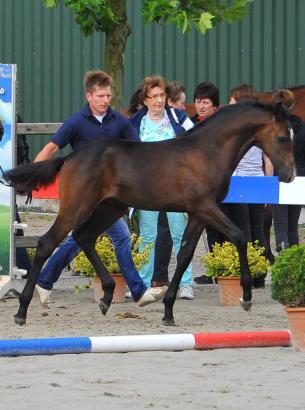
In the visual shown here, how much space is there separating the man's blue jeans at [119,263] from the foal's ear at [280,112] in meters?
1.80

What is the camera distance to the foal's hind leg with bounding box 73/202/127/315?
10.7 metres

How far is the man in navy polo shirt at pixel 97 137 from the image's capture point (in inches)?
428

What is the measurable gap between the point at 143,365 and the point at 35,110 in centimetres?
1426

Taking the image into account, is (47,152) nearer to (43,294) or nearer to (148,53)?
(43,294)

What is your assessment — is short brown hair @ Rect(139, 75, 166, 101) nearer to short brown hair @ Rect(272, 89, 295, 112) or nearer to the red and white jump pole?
short brown hair @ Rect(272, 89, 295, 112)

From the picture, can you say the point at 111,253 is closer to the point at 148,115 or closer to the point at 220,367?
the point at 148,115

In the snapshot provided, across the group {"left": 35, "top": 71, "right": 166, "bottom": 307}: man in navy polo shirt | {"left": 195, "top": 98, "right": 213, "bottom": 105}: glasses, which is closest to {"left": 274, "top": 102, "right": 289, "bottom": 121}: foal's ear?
{"left": 35, "top": 71, "right": 166, "bottom": 307}: man in navy polo shirt

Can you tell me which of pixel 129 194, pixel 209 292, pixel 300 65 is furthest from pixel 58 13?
pixel 129 194

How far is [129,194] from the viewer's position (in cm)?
1039

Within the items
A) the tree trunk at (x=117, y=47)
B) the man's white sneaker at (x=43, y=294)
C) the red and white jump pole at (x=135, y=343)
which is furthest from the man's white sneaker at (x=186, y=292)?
the red and white jump pole at (x=135, y=343)

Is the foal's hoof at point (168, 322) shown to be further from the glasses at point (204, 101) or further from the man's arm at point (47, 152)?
the glasses at point (204, 101)

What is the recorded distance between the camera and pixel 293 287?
28.4 feet

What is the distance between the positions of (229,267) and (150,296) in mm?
937

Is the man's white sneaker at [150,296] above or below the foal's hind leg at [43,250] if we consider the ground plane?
Result: below
